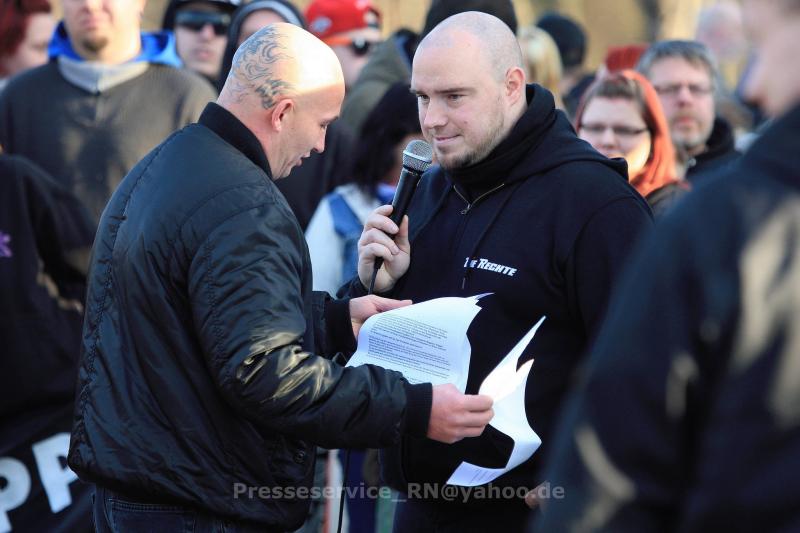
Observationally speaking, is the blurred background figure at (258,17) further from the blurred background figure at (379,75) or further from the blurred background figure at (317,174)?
the blurred background figure at (379,75)

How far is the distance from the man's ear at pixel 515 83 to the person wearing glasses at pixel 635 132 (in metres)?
1.01

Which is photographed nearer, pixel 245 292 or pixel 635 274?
pixel 635 274

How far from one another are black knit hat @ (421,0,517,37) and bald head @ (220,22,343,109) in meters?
2.28

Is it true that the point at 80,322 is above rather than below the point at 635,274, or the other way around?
below

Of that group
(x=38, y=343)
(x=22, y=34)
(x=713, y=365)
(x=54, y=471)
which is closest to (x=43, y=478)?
(x=54, y=471)

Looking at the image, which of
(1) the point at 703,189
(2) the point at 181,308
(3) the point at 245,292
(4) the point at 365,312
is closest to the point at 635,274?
(1) the point at 703,189

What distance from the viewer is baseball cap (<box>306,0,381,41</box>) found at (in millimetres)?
7137

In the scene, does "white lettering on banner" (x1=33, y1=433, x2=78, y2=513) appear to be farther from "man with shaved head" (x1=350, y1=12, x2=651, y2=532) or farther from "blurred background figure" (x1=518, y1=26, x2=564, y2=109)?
"blurred background figure" (x1=518, y1=26, x2=564, y2=109)

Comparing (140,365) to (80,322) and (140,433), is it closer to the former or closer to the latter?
(140,433)

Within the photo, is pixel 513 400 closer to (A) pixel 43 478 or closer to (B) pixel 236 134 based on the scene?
(B) pixel 236 134

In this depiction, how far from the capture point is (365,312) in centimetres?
358

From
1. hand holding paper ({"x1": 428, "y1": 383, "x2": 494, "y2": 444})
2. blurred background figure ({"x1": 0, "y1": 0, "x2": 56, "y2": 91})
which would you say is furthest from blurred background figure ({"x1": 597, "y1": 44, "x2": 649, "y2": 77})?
hand holding paper ({"x1": 428, "y1": 383, "x2": 494, "y2": 444})

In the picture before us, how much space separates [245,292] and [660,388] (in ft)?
4.94

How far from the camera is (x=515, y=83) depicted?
11.7ft
